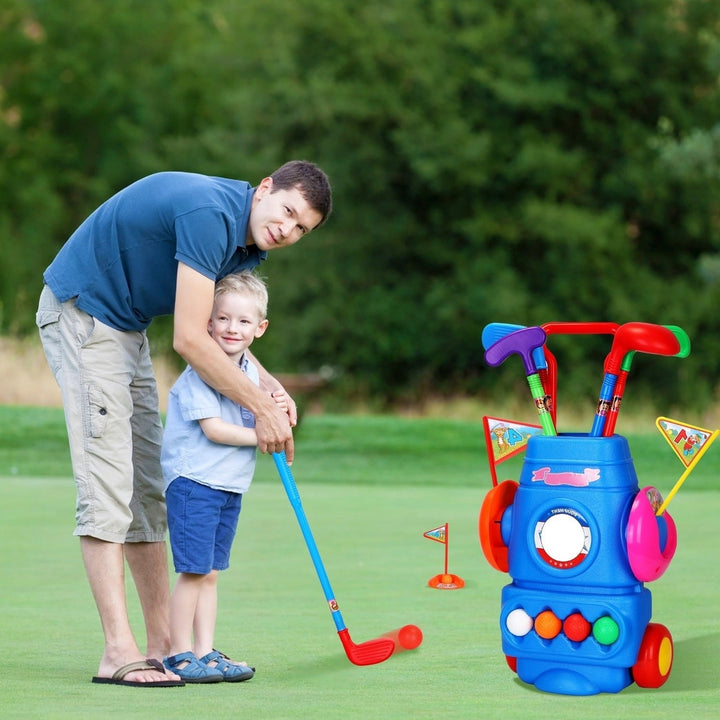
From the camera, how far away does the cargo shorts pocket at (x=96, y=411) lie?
4.15 meters

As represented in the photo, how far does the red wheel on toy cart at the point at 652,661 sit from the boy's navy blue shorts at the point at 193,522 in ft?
4.16

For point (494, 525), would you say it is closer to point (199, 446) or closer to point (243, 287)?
point (199, 446)

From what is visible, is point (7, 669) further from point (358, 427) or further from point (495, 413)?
point (495, 413)

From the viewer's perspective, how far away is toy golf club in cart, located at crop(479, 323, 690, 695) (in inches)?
152

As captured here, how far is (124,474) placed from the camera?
4.20 metres

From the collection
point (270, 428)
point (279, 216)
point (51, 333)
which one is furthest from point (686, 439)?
point (51, 333)

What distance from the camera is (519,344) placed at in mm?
4055

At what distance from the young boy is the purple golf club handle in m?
0.73

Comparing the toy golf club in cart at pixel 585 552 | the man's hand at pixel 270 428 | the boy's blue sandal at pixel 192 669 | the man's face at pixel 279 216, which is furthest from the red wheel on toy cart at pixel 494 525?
the man's face at pixel 279 216

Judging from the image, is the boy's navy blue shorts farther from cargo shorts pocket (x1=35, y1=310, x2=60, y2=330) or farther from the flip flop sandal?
cargo shorts pocket (x1=35, y1=310, x2=60, y2=330)

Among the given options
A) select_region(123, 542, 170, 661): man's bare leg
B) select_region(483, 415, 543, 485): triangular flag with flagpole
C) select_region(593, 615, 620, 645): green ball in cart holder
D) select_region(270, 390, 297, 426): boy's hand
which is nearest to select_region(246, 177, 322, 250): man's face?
select_region(270, 390, 297, 426): boy's hand

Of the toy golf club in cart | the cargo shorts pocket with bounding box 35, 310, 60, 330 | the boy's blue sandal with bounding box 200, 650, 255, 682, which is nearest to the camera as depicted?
the toy golf club in cart

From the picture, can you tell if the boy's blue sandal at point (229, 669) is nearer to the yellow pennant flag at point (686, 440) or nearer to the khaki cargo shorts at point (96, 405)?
the khaki cargo shorts at point (96, 405)

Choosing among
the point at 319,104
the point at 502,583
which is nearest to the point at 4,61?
the point at 319,104
